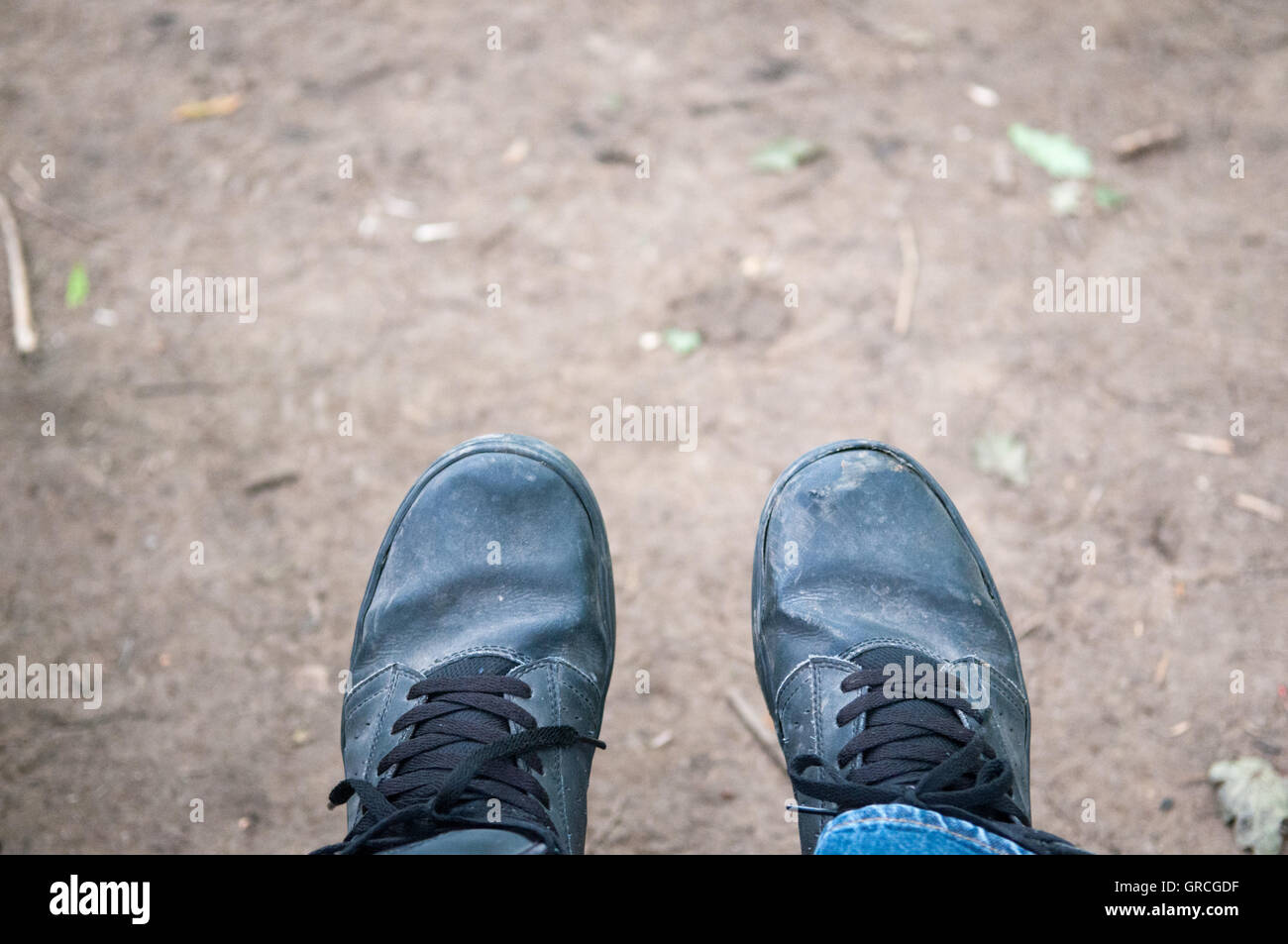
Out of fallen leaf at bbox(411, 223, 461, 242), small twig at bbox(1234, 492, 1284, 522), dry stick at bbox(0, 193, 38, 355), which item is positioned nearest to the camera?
small twig at bbox(1234, 492, 1284, 522)

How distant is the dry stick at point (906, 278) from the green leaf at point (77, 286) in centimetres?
249

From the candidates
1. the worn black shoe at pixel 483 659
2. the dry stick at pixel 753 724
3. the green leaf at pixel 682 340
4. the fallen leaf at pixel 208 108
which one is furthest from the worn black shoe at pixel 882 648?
the fallen leaf at pixel 208 108

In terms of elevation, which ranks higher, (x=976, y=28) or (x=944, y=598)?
(x=976, y=28)

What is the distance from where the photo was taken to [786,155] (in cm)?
275

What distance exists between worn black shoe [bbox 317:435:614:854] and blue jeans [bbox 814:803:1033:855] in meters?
0.52

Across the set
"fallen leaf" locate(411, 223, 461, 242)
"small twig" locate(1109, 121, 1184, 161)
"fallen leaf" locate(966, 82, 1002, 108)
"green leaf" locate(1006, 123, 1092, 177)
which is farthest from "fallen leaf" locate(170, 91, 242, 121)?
"small twig" locate(1109, 121, 1184, 161)

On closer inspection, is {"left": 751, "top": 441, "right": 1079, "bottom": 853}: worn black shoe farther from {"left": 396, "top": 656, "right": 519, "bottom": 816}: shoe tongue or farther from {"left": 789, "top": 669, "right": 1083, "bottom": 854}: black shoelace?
{"left": 396, "top": 656, "right": 519, "bottom": 816}: shoe tongue

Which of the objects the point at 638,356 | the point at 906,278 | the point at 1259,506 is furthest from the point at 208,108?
the point at 1259,506

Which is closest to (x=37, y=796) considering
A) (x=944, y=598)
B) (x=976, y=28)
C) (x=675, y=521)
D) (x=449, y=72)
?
(x=675, y=521)

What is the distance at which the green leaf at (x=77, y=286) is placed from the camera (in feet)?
8.67

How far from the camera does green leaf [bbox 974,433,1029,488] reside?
7.38 ft
